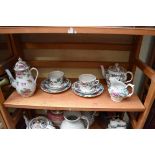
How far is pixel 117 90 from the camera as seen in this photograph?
31.7 inches

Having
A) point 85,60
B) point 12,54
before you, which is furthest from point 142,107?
point 12,54

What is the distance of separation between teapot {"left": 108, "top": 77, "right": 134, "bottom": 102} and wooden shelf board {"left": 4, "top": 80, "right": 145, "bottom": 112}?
0.03 meters

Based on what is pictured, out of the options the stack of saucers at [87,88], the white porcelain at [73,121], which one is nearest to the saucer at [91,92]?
the stack of saucers at [87,88]

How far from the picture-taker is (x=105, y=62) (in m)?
1.01

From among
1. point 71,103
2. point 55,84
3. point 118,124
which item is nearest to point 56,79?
point 55,84

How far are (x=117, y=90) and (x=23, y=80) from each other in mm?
457

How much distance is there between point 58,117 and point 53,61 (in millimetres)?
346

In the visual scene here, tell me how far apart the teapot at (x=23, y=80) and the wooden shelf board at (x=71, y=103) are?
0.04 metres

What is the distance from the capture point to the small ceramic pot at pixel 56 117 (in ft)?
3.39

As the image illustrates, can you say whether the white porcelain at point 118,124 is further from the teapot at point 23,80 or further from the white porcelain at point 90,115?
the teapot at point 23,80

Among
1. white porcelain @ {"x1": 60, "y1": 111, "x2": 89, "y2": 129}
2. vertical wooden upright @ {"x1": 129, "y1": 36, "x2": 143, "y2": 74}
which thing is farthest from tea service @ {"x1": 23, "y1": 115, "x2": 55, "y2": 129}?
vertical wooden upright @ {"x1": 129, "y1": 36, "x2": 143, "y2": 74}

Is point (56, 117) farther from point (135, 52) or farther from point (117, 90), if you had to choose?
point (135, 52)

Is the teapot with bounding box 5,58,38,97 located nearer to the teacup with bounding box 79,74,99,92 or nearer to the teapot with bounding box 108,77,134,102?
the teacup with bounding box 79,74,99,92

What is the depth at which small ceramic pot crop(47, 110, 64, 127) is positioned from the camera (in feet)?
3.39
